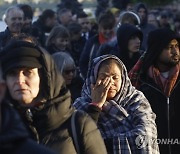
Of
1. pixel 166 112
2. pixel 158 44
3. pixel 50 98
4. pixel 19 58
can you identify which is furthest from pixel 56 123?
pixel 158 44

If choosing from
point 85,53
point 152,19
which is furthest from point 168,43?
point 152,19

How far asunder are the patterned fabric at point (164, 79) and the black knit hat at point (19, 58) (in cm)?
257

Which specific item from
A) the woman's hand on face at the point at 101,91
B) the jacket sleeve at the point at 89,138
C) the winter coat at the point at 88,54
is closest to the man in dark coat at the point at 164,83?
the woman's hand on face at the point at 101,91

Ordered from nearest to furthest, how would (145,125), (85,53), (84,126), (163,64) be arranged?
(84,126)
(145,125)
(163,64)
(85,53)

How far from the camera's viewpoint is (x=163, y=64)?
677 cm

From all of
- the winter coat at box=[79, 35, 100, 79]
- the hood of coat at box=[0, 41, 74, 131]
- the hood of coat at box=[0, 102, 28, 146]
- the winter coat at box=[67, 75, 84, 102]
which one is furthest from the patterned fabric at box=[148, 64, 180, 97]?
the hood of coat at box=[0, 102, 28, 146]

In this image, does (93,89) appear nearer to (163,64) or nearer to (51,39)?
(163,64)

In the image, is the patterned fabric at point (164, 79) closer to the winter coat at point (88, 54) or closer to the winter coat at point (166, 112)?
the winter coat at point (166, 112)

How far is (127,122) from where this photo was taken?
535 centimetres

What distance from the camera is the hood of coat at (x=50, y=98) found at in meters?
4.02

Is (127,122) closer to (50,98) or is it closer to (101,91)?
(101,91)

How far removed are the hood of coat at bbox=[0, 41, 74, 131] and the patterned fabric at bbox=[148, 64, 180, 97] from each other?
2476mm

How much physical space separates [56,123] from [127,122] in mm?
1390

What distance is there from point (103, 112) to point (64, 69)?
1.97 m
